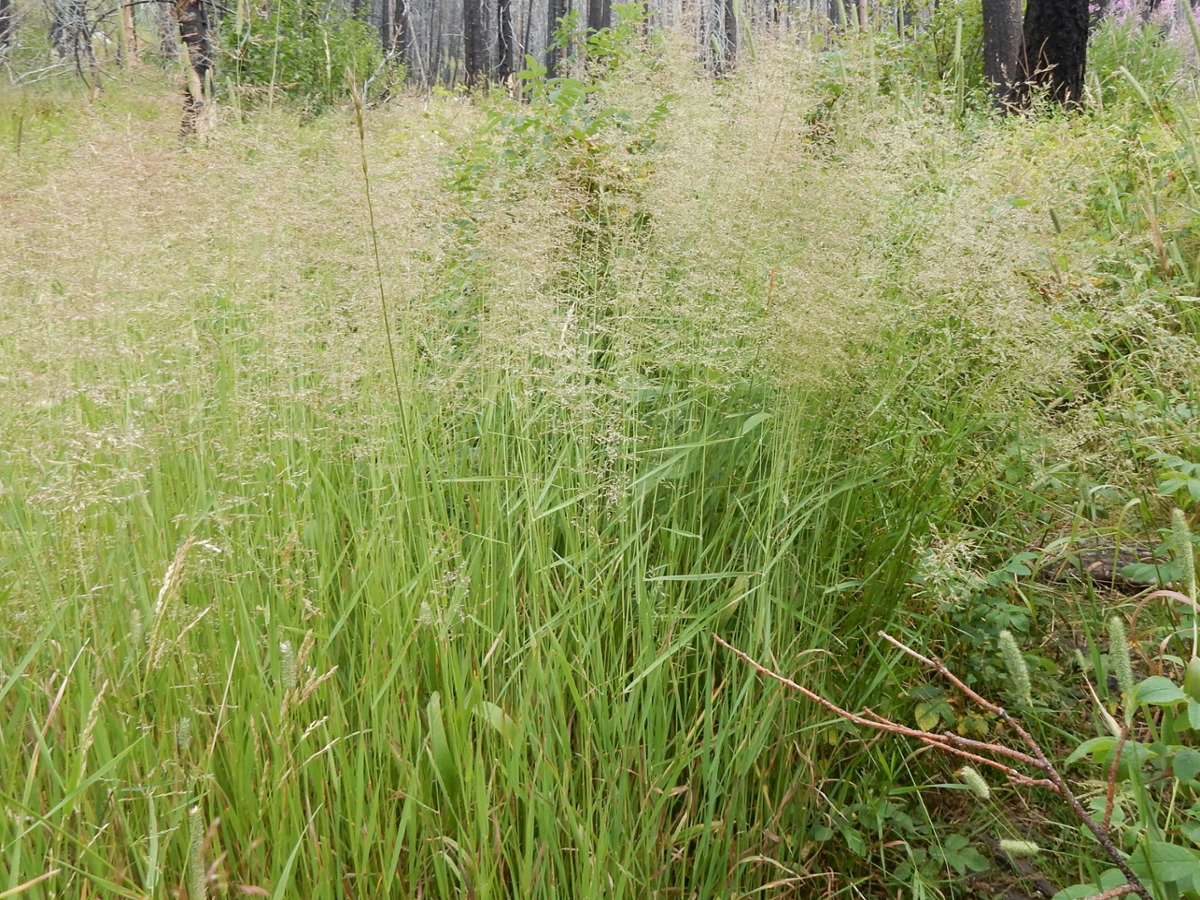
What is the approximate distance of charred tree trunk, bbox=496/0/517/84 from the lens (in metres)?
22.5

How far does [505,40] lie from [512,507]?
2600 cm

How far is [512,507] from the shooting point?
1.49 meters

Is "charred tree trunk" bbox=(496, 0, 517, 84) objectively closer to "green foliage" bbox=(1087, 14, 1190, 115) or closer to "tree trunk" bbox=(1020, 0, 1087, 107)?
"green foliage" bbox=(1087, 14, 1190, 115)

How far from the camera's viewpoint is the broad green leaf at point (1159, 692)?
907 millimetres

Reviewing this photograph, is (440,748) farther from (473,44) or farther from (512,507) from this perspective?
(473,44)

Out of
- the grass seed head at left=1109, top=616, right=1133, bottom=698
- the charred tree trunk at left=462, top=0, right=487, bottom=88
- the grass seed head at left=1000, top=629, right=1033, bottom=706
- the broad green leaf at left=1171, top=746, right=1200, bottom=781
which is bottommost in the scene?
the broad green leaf at left=1171, top=746, right=1200, bottom=781

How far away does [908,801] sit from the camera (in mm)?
1683

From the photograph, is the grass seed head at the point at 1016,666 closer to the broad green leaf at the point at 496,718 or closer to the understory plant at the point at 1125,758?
the understory plant at the point at 1125,758

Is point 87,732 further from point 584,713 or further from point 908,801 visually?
point 908,801

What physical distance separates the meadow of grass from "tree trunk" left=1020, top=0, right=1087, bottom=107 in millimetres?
4945

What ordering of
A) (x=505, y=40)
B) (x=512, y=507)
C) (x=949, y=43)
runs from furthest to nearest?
(x=505, y=40) → (x=949, y=43) → (x=512, y=507)

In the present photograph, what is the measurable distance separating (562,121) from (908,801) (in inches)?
105

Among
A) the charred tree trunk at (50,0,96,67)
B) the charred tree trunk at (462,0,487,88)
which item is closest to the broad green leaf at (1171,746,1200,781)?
the charred tree trunk at (50,0,96,67)

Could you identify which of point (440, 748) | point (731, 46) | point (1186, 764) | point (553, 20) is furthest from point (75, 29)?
point (553, 20)
